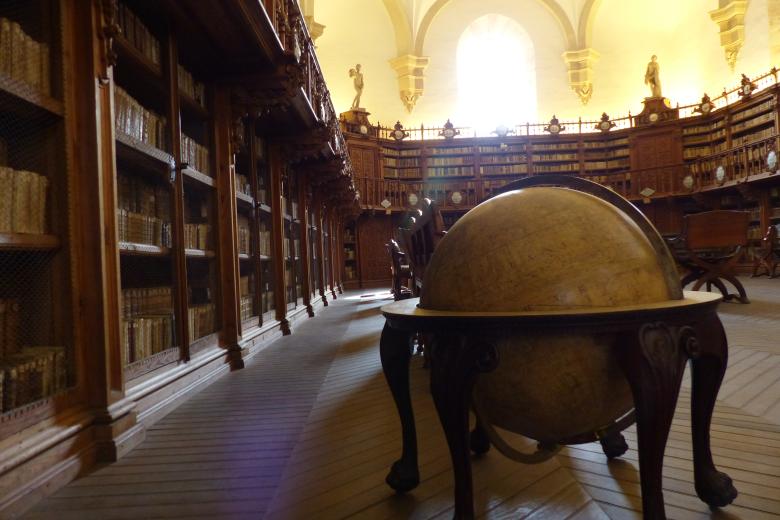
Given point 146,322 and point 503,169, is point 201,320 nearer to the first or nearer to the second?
point 146,322

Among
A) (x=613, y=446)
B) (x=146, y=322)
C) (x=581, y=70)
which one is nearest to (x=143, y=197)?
(x=146, y=322)

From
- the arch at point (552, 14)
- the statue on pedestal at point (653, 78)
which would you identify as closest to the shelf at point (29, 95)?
the arch at point (552, 14)

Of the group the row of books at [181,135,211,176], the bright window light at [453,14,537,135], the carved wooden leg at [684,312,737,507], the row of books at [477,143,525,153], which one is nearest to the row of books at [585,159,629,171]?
the row of books at [477,143,525,153]

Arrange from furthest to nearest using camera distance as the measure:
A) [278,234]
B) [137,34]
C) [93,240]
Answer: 1. [278,234]
2. [137,34]
3. [93,240]

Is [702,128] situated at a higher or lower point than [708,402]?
higher

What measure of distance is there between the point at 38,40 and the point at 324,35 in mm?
17507

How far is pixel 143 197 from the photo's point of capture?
2.97 meters

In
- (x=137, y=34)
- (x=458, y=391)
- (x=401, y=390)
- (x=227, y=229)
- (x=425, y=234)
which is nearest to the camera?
(x=458, y=391)

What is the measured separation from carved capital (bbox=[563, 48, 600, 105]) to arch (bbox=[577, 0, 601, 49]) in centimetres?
36

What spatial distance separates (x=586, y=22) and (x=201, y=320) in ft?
67.2

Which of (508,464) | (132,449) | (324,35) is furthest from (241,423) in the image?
(324,35)

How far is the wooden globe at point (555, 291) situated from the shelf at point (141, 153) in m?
2.11

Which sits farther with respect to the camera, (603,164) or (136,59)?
(603,164)

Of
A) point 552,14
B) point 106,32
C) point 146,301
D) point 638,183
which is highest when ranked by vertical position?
point 552,14
